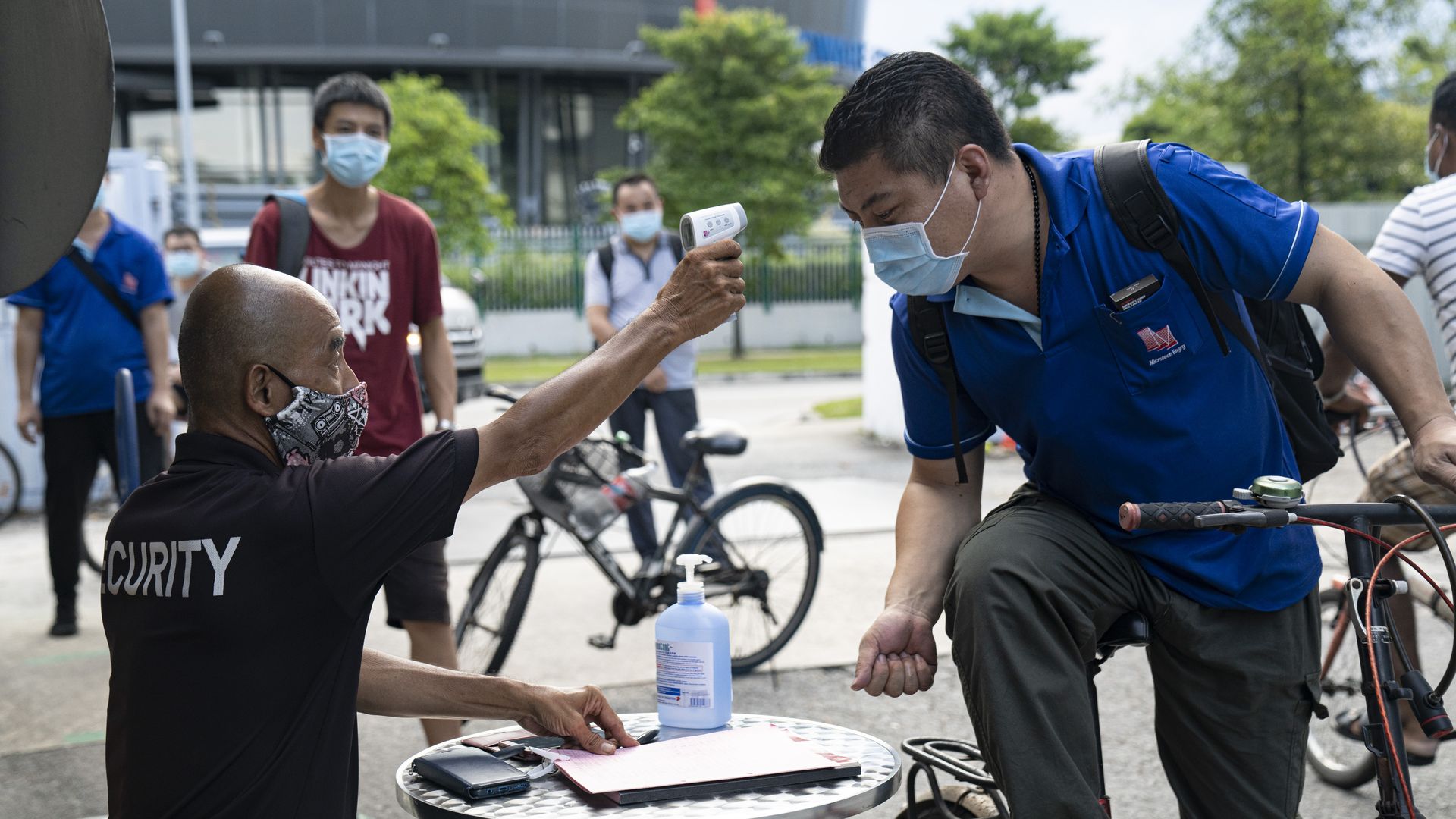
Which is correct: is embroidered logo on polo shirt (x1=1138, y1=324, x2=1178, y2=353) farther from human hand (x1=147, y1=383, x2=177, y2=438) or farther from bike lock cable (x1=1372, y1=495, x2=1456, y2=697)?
human hand (x1=147, y1=383, x2=177, y2=438)

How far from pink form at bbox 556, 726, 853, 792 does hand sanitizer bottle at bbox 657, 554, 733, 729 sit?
116mm

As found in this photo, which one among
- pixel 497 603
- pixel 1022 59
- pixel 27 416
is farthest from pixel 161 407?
pixel 1022 59

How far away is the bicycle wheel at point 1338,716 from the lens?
4.20 m

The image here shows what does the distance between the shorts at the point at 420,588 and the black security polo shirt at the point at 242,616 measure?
2.11 m

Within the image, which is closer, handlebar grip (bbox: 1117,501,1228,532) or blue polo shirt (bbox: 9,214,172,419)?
handlebar grip (bbox: 1117,501,1228,532)

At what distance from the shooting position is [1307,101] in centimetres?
2273

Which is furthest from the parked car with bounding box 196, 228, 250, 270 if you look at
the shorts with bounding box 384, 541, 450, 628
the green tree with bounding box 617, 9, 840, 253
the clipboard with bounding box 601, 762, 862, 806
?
the green tree with bounding box 617, 9, 840, 253

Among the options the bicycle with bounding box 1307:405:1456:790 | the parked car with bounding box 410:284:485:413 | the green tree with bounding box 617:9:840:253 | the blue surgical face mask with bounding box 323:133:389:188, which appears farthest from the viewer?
Answer: the green tree with bounding box 617:9:840:253

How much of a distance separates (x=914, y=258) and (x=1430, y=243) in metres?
2.19

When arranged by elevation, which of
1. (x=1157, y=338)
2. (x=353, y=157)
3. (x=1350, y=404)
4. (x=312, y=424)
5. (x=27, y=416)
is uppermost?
(x=353, y=157)

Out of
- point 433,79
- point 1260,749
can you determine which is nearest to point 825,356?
point 433,79

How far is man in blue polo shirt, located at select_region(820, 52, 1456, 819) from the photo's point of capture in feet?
8.12

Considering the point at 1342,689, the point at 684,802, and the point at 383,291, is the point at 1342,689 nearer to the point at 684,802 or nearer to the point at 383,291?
the point at 684,802

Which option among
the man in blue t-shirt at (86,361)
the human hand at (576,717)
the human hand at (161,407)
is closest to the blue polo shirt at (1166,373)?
the human hand at (576,717)
